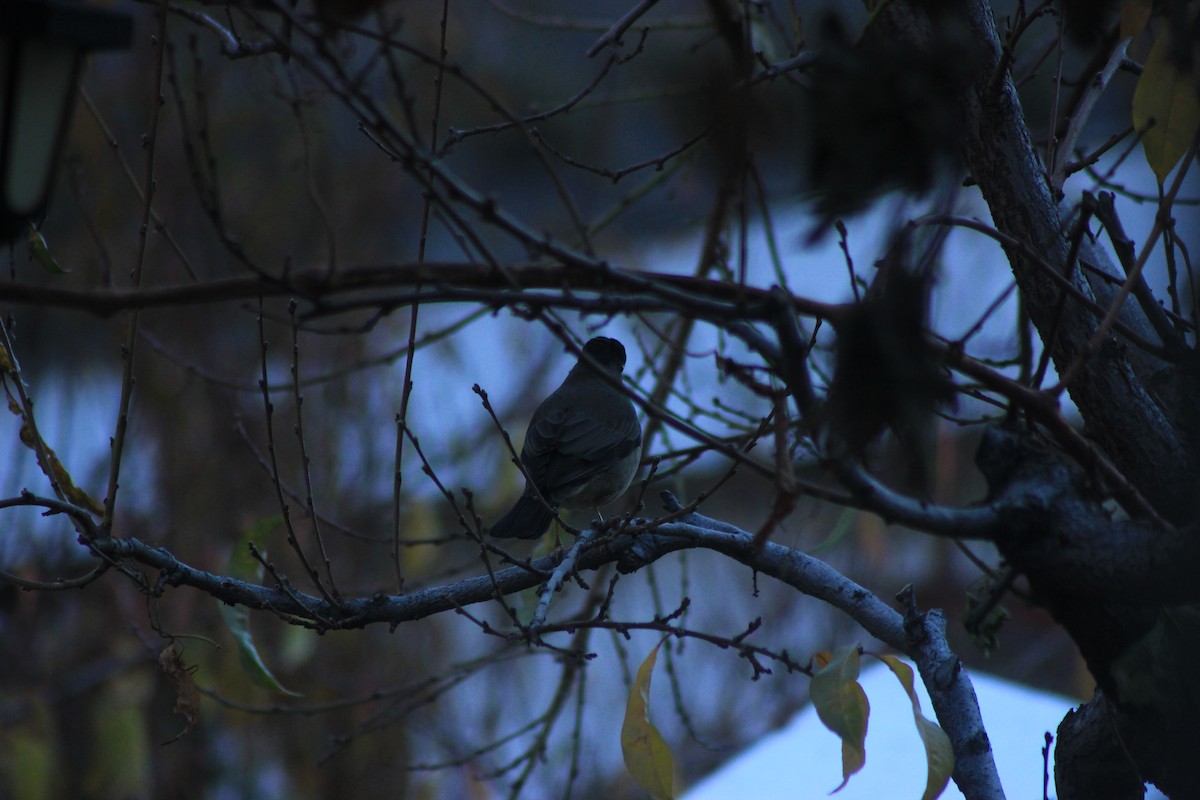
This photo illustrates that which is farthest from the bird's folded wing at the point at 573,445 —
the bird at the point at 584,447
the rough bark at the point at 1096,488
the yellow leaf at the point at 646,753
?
the rough bark at the point at 1096,488

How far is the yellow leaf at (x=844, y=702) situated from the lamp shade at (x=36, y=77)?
1.41m

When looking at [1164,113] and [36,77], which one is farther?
[1164,113]

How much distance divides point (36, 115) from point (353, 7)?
47 centimetres

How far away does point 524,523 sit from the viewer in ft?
10.6

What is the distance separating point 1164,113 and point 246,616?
206 centimetres

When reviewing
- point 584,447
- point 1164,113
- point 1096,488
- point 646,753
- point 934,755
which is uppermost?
point 584,447

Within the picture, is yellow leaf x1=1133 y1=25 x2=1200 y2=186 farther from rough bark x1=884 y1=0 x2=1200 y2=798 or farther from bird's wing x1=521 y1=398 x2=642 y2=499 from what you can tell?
bird's wing x1=521 y1=398 x2=642 y2=499

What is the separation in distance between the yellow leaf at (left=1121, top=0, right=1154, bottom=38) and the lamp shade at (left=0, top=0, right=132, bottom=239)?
5.23 ft

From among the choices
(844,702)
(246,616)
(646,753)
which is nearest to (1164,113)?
(844,702)

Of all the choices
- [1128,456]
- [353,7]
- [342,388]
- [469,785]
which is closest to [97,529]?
[353,7]

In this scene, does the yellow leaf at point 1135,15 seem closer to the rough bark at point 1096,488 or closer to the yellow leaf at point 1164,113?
the yellow leaf at point 1164,113

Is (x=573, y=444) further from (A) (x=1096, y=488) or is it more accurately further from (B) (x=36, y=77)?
(B) (x=36, y=77)

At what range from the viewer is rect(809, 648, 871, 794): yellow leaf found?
5.44 ft

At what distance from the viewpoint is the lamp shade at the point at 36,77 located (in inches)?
51.6
